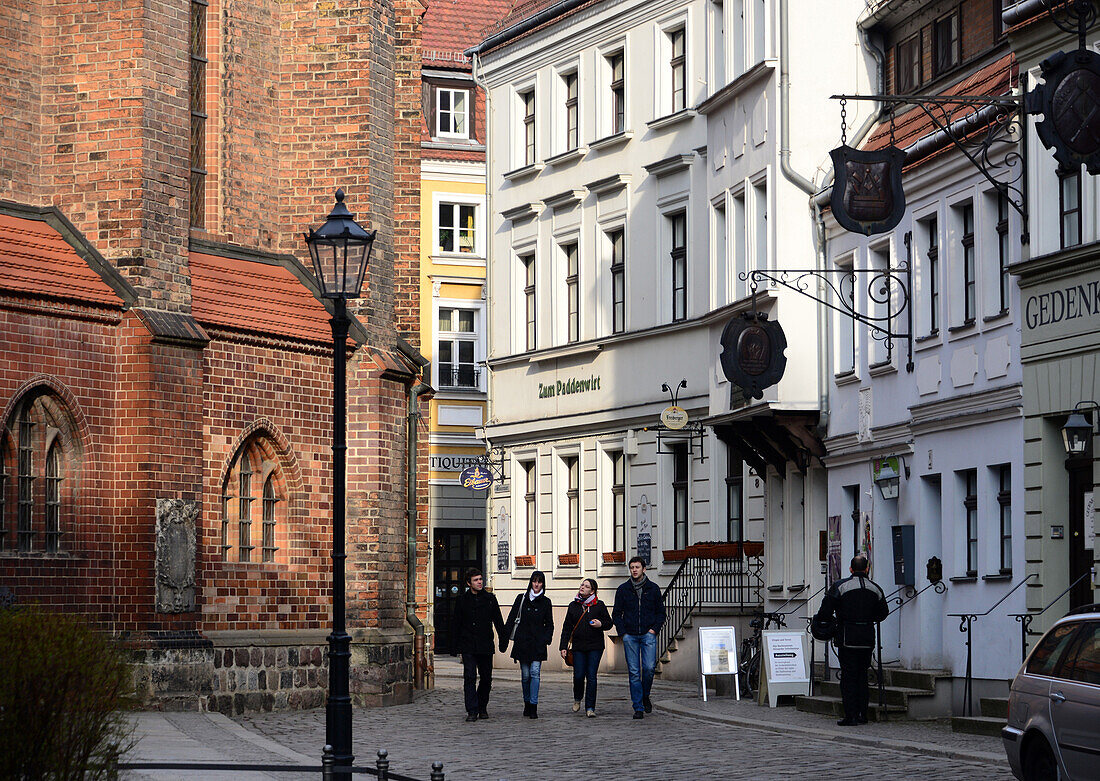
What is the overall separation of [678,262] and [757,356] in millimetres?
8777

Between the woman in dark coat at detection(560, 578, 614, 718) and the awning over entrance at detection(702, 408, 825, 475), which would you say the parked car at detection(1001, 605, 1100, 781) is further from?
the awning over entrance at detection(702, 408, 825, 475)

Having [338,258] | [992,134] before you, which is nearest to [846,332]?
[992,134]

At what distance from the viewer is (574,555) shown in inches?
1570

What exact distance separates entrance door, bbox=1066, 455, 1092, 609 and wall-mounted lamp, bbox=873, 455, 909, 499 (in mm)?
4583

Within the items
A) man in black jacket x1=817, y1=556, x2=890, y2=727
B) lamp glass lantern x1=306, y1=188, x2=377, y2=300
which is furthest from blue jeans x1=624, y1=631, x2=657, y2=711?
lamp glass lantern x1=306, y1=188, x2=377, y2=300

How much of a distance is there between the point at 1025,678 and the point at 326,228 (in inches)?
255

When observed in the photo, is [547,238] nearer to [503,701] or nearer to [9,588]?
[503,701]

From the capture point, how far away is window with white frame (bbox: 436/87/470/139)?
5325cm

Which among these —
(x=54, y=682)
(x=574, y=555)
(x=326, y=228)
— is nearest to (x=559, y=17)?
(x=574, y=555)

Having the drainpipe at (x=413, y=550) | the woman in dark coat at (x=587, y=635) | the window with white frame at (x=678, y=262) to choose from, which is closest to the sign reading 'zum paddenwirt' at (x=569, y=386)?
the window with white frame at (x=678, y=262)

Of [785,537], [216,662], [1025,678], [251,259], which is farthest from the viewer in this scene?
[785,537]

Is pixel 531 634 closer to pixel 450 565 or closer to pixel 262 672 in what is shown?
pixel 262 672

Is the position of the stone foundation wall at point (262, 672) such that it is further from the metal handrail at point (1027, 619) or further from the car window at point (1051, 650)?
the car window at point (1051, 650)

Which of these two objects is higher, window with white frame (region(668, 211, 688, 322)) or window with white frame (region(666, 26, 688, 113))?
window with white frame (region(666, 26, 688, 113))
